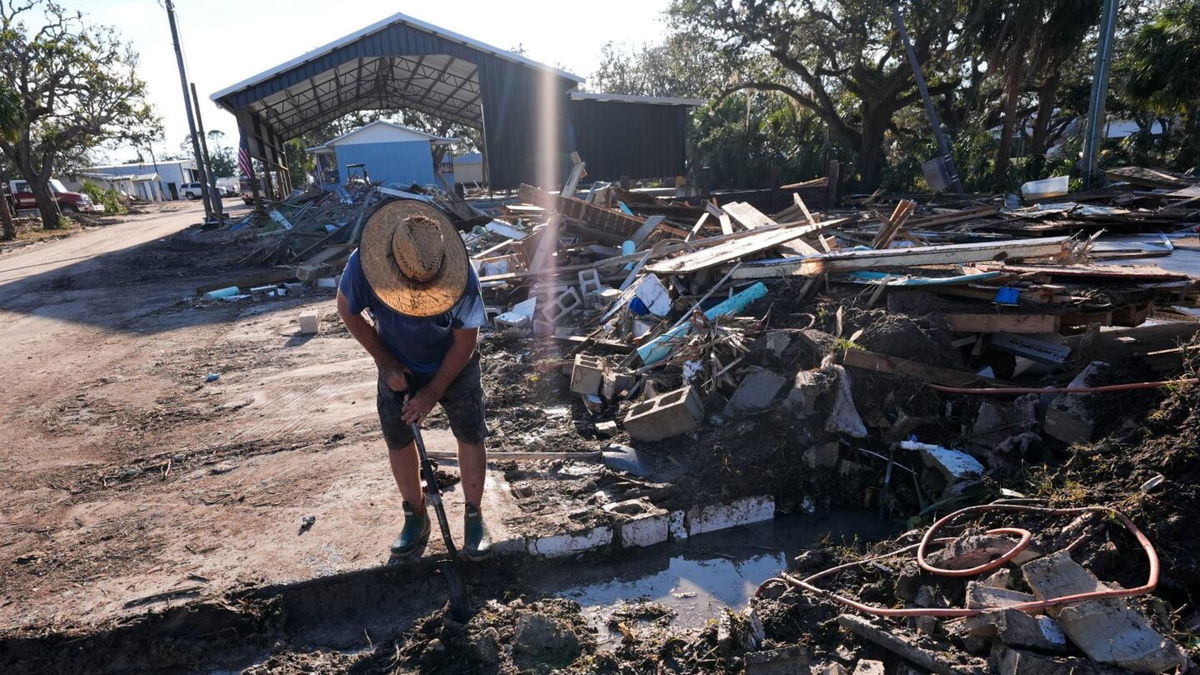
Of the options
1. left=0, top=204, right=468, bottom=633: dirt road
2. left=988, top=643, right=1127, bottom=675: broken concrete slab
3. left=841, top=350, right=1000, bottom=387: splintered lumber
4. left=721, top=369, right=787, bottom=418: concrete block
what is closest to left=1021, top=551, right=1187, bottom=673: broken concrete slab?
left=988, top=643, right=1127, bottom=675: broken concrete slab

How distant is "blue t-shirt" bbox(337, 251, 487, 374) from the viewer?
10.5 feet

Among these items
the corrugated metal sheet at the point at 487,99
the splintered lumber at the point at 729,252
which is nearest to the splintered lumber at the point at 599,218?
the splintered lumber at the point at 729,252

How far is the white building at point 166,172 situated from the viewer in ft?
224

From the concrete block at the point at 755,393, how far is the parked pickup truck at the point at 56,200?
37.1 meters

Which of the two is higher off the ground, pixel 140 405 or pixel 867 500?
pixel 140 405

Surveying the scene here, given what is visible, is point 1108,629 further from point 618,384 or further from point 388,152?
point 388,152

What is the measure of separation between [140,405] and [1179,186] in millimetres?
17261

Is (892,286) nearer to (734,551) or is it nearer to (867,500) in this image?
(867,500)

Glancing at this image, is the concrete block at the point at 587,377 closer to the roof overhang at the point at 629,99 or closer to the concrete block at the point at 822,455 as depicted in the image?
the concrete block at the point at 822,455

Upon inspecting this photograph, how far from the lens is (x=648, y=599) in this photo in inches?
137

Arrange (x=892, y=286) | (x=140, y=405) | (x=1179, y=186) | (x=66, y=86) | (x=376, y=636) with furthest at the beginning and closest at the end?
(x=66, y=86) → (x=1179, y=186) → (x=140, y=405) → (x=892, y=286) → (x=376, y=636)

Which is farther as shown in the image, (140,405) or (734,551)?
(140,405)

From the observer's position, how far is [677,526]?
13.1 feet

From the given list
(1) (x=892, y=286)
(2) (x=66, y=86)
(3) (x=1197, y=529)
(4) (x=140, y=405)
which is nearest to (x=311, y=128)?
(2) (x=66, y=86)
